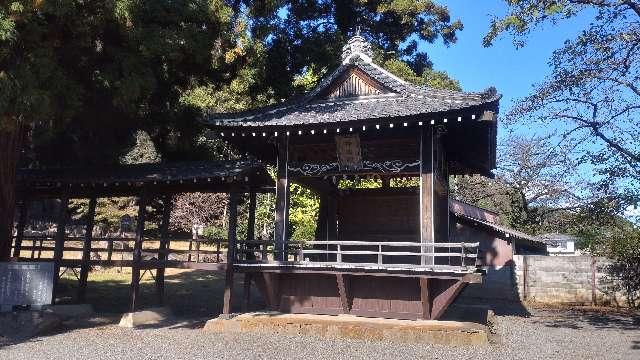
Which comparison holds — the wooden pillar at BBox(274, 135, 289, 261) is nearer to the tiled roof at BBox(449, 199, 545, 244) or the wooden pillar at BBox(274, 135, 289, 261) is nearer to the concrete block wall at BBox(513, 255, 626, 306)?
→ the tiled roof at BBox(449, 199, 545, 244)

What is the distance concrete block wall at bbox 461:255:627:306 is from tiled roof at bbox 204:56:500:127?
10209mm

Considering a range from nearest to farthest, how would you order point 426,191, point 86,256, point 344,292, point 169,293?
1. point 426,191
2. point 344,292
3. point 86,256
4. point 169,293

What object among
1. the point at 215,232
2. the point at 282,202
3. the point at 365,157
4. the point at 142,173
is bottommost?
the point at 215,232

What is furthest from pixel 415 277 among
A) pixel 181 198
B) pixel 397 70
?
pixel 181 198

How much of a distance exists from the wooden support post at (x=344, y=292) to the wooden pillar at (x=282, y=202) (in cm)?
160

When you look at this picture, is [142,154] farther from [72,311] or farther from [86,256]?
[72,311]

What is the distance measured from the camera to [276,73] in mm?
21188

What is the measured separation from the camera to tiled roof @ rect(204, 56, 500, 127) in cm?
1130

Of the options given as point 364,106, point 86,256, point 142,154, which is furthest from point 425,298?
point 142,154

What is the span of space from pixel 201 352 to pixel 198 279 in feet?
55.3

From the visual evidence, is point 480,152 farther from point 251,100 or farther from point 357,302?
point 251,100

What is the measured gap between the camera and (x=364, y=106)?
1327 centimetres

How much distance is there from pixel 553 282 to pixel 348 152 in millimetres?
12549

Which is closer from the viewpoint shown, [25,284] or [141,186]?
[25,284]
